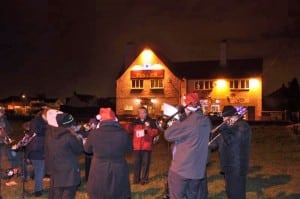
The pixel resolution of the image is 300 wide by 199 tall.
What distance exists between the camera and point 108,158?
22.1ft

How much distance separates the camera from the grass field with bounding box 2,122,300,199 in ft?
35.3

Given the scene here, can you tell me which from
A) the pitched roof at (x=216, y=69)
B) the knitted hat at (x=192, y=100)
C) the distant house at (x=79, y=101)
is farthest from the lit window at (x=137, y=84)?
the knitted hat at (x=192, y=100)

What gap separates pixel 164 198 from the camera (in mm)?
9547

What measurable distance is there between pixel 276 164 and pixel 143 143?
6.45 metres

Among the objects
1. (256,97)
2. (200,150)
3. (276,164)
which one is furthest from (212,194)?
(256,97)

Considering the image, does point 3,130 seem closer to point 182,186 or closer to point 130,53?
point 182,186

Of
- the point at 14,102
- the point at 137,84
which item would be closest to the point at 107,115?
the point at 137,84

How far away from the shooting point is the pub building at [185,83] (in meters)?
51.3

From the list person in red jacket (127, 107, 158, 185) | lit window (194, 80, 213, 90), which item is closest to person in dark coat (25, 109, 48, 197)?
person in red jacket (127, 107, 158, 185)

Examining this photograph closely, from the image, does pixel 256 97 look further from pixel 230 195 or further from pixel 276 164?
pixel 230 195

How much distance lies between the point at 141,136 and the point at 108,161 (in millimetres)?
4934

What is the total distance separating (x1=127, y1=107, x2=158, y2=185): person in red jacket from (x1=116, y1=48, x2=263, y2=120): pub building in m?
39.2

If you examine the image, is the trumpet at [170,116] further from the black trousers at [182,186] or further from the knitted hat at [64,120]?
the knitted hat at [64,120]

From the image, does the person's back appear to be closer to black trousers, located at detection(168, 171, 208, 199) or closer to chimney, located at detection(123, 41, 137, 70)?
black trousers, located at detection(168, 171, 208, 199)
